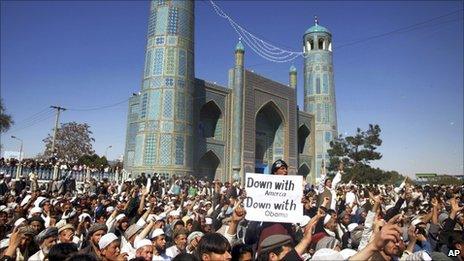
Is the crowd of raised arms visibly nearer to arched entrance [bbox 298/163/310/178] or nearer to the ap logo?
the ap logo

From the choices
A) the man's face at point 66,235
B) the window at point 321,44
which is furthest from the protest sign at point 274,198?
the window at point 321,44

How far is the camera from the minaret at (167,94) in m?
23.2

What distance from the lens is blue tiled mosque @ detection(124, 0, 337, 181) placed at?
23.5m

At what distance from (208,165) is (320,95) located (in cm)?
1558

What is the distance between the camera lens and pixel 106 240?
146 inches

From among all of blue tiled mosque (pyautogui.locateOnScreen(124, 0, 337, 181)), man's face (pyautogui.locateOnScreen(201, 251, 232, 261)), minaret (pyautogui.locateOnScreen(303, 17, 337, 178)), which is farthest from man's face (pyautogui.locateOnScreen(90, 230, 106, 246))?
minaret (pyautogui.locateOnScreen(303, 17, 337, 178))

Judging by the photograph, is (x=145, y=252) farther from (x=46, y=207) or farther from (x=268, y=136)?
(x=268, y=136)

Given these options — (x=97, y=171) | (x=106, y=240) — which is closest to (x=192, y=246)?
(x=106, y=240)

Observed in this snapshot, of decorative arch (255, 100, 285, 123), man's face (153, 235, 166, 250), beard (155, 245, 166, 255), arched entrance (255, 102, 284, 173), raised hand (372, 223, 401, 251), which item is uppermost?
decorative arch (255, 100, 285, 123)

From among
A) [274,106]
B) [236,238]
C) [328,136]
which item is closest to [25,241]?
[236,238]

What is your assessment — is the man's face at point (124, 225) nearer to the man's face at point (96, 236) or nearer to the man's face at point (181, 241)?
the man's face at point (96, 236)

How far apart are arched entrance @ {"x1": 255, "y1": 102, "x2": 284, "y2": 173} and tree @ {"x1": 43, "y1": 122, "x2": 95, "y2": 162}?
60.3 ft

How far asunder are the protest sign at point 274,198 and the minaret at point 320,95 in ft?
110

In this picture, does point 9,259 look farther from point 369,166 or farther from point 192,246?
point 369,166
